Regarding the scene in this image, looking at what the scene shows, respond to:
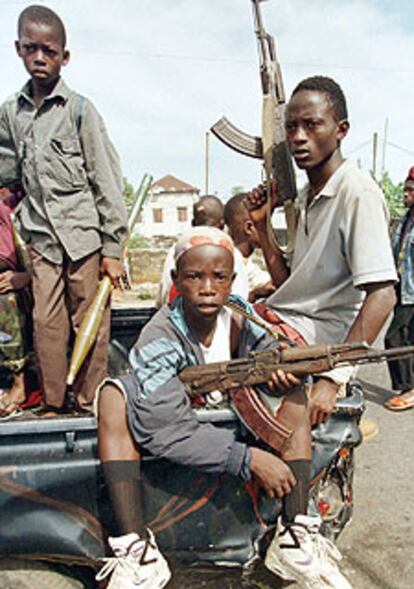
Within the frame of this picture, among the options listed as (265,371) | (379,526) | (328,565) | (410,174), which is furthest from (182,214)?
(328,565)

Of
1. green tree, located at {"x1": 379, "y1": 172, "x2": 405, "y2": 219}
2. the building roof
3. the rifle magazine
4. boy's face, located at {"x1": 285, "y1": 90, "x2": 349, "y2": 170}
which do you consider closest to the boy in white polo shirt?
boy's face, located at {"x1": 285, "y1": 90, "x2": 349, "y2": 170}

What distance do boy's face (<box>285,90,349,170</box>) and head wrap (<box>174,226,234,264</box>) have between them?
53cm

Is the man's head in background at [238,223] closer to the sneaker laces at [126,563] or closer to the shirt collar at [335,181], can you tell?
the shirt collar at [335,181]

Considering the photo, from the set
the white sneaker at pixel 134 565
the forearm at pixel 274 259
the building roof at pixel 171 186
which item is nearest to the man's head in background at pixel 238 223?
the forearm at pixel 274 259

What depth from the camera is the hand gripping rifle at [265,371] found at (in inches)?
68.9

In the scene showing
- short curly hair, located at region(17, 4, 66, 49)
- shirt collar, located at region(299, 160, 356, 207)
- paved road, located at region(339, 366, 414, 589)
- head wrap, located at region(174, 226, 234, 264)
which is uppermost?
short curly hair, located at region(17, 4, 66, 49)

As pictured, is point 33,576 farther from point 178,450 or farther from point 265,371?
point 265,371

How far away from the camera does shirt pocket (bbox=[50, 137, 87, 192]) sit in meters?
2.59

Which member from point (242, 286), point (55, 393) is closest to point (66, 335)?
point (55, 393)

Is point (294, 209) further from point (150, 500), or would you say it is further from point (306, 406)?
point (150, 500)

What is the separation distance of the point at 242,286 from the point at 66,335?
979 millimetres

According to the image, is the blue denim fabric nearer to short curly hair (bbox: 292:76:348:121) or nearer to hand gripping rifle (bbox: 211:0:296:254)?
hand gripping rifle (bbox: 211:0:296:254)

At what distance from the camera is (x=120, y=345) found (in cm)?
336

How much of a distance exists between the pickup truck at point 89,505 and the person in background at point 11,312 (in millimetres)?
973
